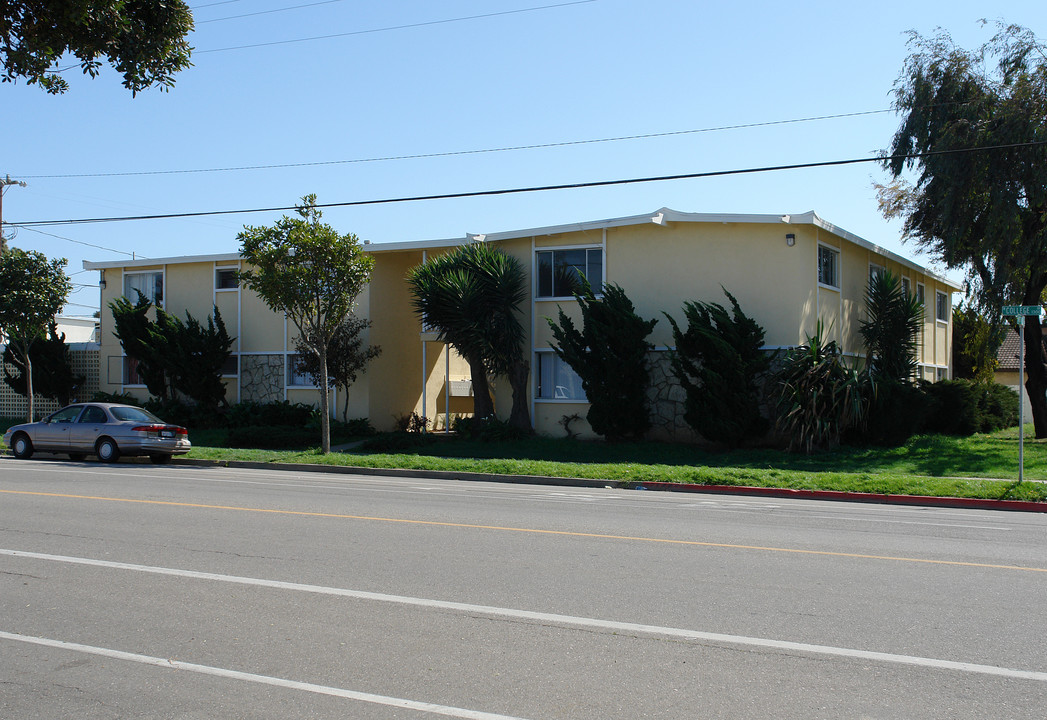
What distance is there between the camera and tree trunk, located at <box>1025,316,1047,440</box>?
82.9ft

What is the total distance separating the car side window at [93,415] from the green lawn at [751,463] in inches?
89.3

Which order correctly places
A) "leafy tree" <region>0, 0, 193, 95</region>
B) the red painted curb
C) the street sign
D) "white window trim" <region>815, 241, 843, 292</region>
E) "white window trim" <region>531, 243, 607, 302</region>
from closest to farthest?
"leafy tree" <region>0, 0, 193, 95</region> < the red painted curb < the street sign < "white window trim" <region>815, 241, 843, 292</region> < "white window trim" <region>531, 243, 607, 302</region>

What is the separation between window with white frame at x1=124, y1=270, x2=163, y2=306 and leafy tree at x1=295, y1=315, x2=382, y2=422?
24.3 feet

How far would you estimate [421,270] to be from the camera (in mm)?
24078

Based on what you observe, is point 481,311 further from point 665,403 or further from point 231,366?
point 231,366

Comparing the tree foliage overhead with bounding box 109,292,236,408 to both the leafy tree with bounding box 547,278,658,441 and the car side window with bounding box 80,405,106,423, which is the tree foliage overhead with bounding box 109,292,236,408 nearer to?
the car side window with bounding box 80,405,106,423

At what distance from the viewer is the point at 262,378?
1144 inches

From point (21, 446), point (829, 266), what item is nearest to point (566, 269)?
point (829, 266)

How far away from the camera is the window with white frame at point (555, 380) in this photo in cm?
2473

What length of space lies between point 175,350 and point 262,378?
2779mm

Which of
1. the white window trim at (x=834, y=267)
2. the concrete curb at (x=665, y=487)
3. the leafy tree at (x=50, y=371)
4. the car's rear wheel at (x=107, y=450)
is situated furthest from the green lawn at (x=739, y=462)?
the leafy tree at (x=50, y=371)

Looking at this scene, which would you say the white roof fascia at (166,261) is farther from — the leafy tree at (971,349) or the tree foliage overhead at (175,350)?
the leafy tree at (971,349)

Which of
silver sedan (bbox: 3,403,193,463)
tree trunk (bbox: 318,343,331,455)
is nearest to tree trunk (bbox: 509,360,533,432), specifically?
tree trunk (bbox: 318,343,331,455)

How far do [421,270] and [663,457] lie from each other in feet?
26.8
